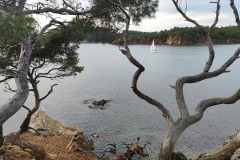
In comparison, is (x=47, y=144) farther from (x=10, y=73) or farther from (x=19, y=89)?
(x=19, y=89)

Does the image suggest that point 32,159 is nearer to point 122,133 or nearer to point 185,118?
point 185,118

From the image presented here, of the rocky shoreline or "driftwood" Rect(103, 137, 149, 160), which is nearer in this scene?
the rocky shoreline

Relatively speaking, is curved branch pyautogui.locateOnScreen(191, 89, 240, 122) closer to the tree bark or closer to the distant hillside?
the tree bark

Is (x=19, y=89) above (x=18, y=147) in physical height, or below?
above

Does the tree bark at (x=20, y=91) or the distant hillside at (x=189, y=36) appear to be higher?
the distant hillside at (x=189, y=36)

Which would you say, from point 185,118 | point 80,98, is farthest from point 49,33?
point 80,98

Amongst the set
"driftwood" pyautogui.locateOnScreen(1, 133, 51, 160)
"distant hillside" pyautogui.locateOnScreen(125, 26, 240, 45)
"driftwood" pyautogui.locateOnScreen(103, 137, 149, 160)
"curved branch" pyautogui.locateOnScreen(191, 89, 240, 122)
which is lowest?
"driftwood" pyautogui.locateOnScreen(103, 137, 149, 160)

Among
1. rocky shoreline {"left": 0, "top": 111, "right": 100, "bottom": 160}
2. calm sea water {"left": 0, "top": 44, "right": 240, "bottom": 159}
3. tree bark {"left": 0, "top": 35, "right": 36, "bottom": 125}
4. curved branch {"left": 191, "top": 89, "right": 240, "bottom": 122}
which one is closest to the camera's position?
tree bark {"left": 0, "top": 35, "right": 36, "bottom": 125}

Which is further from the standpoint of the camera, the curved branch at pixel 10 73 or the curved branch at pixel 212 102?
the curved branch at pixel 212 102

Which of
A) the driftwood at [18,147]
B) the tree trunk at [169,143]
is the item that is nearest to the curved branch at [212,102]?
the tree trunk at [169,143]

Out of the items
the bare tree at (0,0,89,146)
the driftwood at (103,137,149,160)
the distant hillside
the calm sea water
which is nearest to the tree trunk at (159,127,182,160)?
the bare tree at (0,0,89,146)

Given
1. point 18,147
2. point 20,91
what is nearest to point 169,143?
point 20,91

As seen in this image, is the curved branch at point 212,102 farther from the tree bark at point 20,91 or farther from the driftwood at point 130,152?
the driftwood at point 130,152

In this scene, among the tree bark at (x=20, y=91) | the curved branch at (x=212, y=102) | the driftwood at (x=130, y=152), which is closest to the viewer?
the tree bark at (x=20, y=91)
